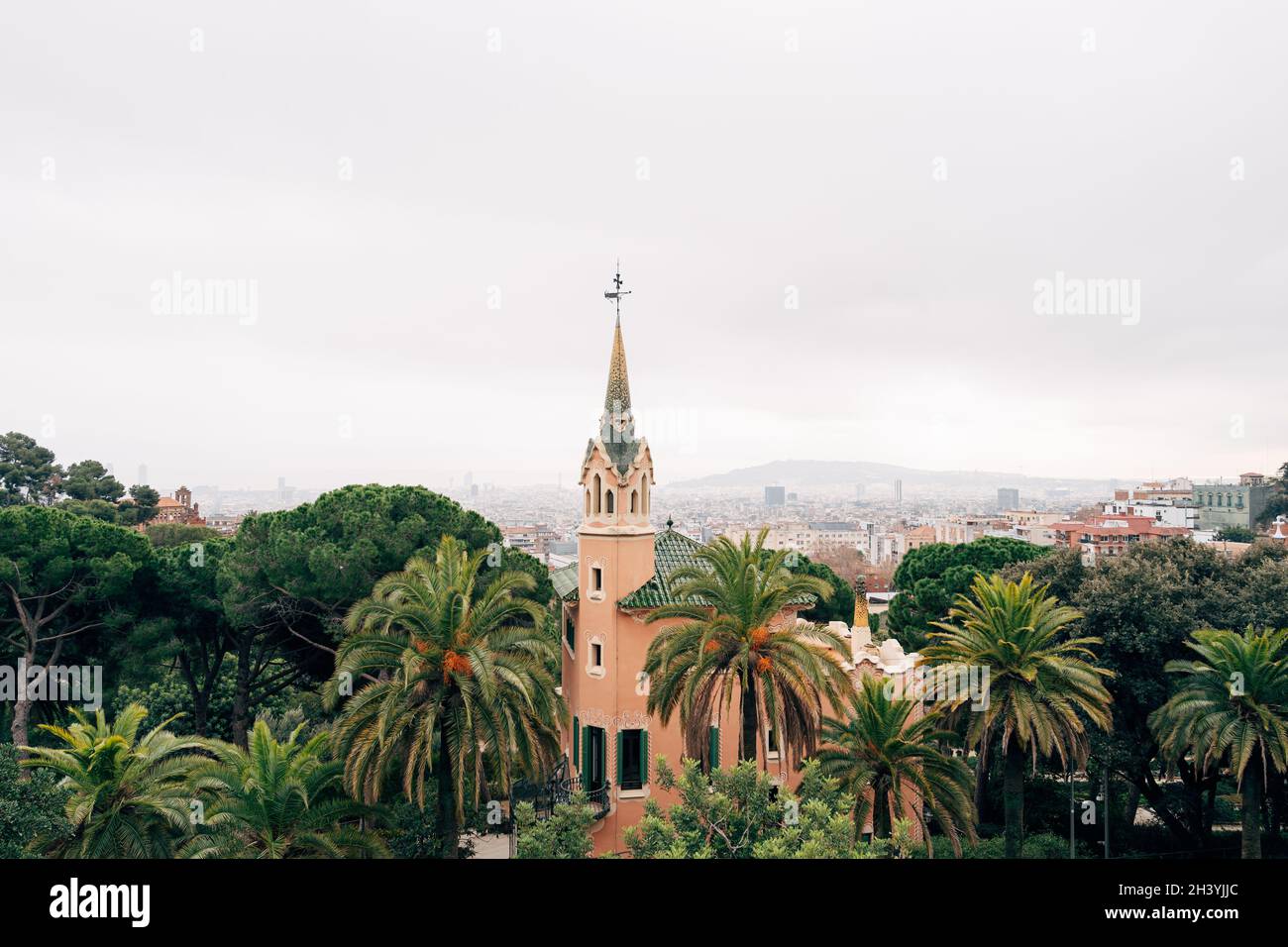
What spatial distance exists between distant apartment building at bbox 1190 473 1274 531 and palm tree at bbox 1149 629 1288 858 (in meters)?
98.3

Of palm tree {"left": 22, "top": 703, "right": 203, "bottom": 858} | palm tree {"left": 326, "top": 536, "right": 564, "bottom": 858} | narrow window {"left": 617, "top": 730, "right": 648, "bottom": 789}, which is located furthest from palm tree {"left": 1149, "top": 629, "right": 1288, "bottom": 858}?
palm tree {"left": 22, "top": 703, "right": 203, "bottom": 858}

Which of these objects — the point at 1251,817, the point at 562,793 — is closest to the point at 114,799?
the point at 562,793

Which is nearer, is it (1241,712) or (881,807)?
(881,807)

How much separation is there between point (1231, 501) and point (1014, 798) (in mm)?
126731

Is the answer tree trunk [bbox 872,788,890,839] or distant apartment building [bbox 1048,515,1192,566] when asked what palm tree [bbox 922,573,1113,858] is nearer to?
tree trunk [bbox 872,788,890,839]

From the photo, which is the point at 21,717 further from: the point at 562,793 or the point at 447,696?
the point at 447,696

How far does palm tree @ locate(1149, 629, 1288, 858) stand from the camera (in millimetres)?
19000

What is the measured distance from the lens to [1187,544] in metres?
28.0

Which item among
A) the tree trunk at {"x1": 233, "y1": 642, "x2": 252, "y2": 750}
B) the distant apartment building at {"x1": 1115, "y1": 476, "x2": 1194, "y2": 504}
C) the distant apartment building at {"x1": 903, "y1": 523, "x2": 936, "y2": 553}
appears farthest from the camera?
the distant apartment building at {"x1": 903, "y1": 523, "x2": 936, "y2": 553}

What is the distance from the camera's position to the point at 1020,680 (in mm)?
19250

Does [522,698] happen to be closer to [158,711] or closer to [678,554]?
[678,554]
